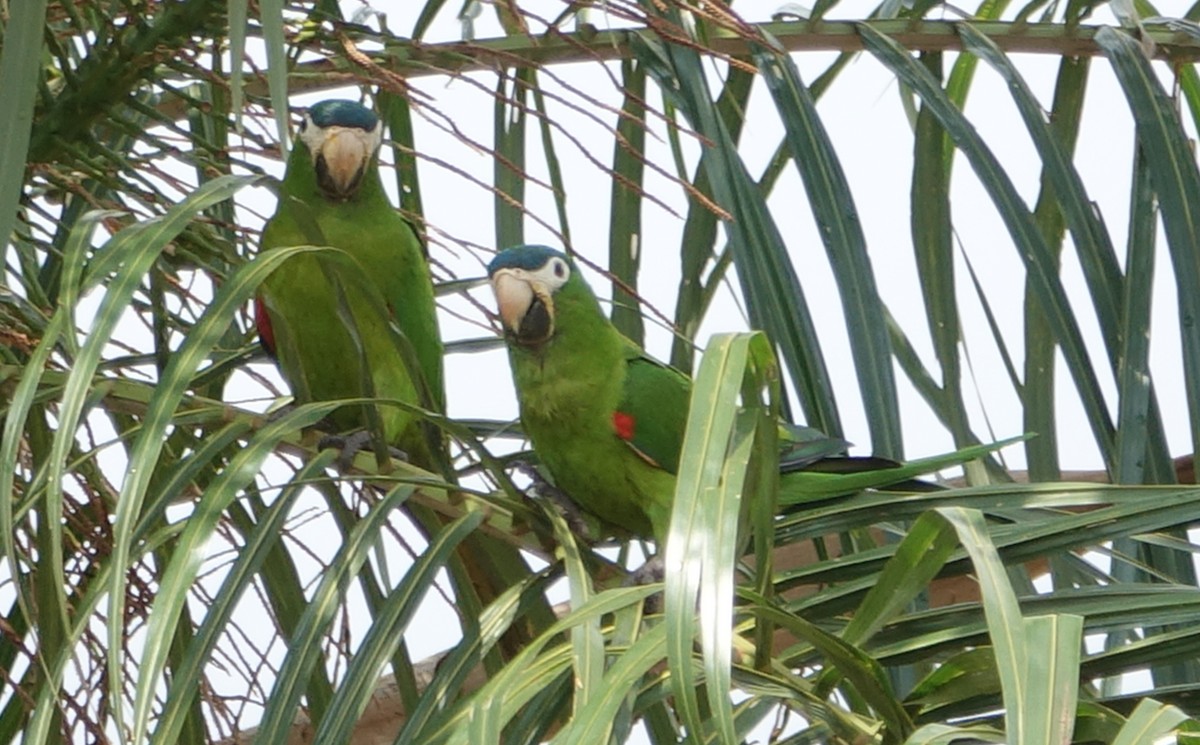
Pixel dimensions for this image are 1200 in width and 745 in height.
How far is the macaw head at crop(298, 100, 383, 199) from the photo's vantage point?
4.75 feet

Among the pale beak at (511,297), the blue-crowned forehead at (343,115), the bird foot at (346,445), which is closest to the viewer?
the bird foot at (346,445)

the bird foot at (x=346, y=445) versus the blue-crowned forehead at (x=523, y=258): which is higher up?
the blue-crowned forehead at (x=523, y=258)

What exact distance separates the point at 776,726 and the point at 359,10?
90 cm

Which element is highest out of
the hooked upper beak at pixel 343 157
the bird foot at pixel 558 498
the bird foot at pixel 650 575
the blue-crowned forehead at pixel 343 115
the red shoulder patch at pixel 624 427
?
the blue-crowned forehead at pixel 343 115

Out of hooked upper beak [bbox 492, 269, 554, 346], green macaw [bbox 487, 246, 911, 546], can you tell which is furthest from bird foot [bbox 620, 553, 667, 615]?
hooked upper beak [bbox 492, 269, 554, 346]

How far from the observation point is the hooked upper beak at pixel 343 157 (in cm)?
146

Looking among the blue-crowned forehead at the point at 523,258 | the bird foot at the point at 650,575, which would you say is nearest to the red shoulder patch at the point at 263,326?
the blue-crowned forehead at the point at 523,258

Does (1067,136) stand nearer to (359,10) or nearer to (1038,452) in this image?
(1038,452)

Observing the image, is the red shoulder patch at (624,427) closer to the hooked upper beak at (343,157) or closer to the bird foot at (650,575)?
the bird foot at (650,575)

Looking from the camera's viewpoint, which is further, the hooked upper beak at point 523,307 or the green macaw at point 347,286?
the green macaw at point 347,286

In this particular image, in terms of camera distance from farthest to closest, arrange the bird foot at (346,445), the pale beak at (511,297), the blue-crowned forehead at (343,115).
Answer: the blue-crowned forehead at (343,115), the pale beak at (511,297), the bird foot at (346,445)

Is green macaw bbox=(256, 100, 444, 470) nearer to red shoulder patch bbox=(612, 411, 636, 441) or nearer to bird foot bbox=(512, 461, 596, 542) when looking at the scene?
bird foot bbox=(512, 461, 596, 542)

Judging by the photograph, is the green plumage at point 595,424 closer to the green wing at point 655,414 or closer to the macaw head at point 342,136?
the green wing at point 655,414

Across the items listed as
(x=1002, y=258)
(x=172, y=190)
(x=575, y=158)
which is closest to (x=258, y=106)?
(x=172, y=190)
